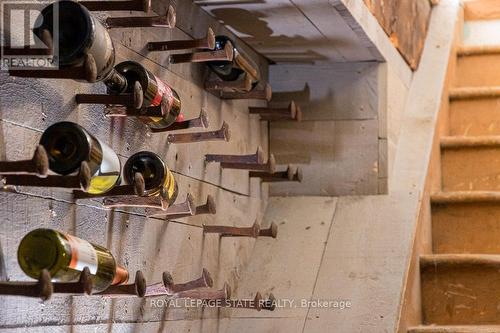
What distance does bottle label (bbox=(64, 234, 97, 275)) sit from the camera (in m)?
1.34

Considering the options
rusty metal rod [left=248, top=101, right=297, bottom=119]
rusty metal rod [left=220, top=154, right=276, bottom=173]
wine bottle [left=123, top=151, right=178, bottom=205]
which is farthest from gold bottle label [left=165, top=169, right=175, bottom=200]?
rusty metal rod [left=248, top=101, right=297, bottom=119]

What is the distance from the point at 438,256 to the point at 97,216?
3.67 ft

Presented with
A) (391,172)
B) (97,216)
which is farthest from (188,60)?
(391,172)

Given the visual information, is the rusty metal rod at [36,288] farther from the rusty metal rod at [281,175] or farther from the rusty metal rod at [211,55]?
the rusty metal rod at [281,175]

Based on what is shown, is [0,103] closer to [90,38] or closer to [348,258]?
[90,38]

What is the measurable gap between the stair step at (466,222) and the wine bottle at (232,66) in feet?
2.54

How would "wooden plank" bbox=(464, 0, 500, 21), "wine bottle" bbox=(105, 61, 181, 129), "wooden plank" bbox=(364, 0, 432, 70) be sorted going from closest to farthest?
"wine bottle" bbox=(105, 61, 181, 129) → "wooden plank" bbox=(364, 0, 432, 70) → "wooden plank" bbox=(464, 0, 500, 21)

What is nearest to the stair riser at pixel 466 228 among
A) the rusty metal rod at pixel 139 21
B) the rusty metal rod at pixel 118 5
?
the rusty metal rod at pixel 139 21

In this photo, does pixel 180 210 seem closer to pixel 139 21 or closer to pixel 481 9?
pixel 139 21

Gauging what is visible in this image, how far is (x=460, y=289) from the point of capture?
2449 mm

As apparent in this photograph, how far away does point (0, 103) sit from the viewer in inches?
53.0

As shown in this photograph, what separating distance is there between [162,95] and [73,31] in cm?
34

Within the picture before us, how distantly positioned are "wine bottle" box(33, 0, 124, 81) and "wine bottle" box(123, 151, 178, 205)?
0.32 meters

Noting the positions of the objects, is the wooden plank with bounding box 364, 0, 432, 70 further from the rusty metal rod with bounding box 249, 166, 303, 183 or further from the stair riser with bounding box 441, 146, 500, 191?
the rusty metal rod with bounding box 249, 166, 303, 183
